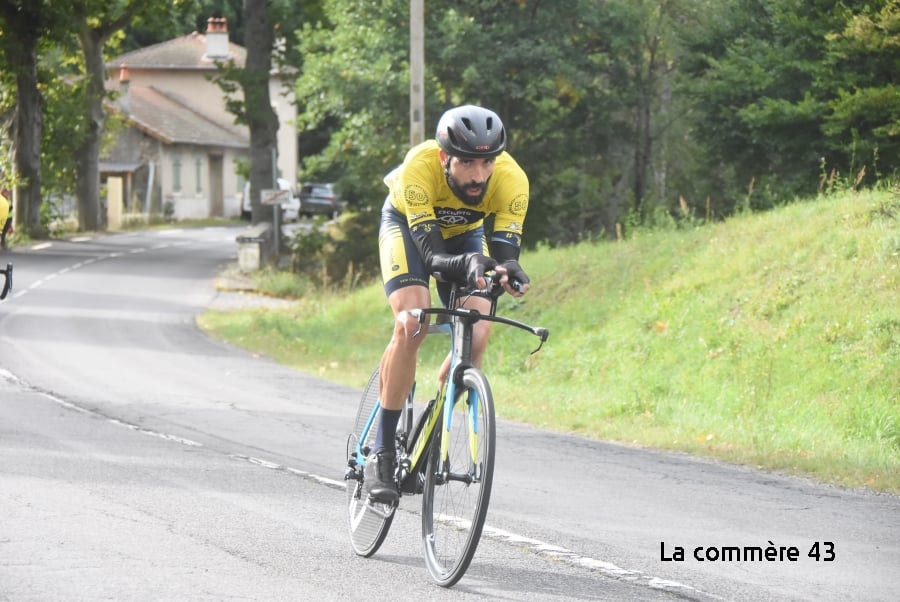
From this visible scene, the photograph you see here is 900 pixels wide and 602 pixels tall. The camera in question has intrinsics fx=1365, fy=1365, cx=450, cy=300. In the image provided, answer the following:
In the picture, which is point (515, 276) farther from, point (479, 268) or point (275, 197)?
point (275, 197)

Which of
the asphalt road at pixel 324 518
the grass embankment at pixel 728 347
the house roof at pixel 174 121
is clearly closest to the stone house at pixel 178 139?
the house roof at pixel 174 121

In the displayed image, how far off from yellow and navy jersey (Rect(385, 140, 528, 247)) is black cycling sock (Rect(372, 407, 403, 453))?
3.04 ft

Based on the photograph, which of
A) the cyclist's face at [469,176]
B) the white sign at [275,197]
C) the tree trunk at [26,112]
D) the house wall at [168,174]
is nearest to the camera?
the cyclist's face at [469,176]

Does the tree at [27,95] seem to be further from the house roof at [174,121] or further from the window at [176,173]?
the window at [176,173]

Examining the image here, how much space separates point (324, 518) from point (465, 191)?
2.29m

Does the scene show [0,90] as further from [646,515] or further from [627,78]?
[646,515]

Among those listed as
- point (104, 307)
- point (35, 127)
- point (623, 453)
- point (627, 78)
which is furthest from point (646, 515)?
point (35, 127)

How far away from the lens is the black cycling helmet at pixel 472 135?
19.3 feet

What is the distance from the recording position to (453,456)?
5902 millimetres

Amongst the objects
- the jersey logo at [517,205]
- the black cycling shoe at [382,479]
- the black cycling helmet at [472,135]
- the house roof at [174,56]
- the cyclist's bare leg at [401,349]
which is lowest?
the black cycling shoe at [382,479]

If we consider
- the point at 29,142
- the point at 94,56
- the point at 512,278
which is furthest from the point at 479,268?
the point at 94,56

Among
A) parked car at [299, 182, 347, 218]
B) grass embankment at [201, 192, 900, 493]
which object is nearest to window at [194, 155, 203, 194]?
parked car at [299, 182, 347, 218]

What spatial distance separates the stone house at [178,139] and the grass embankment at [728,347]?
45.0 metres

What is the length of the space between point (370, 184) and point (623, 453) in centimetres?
2432
